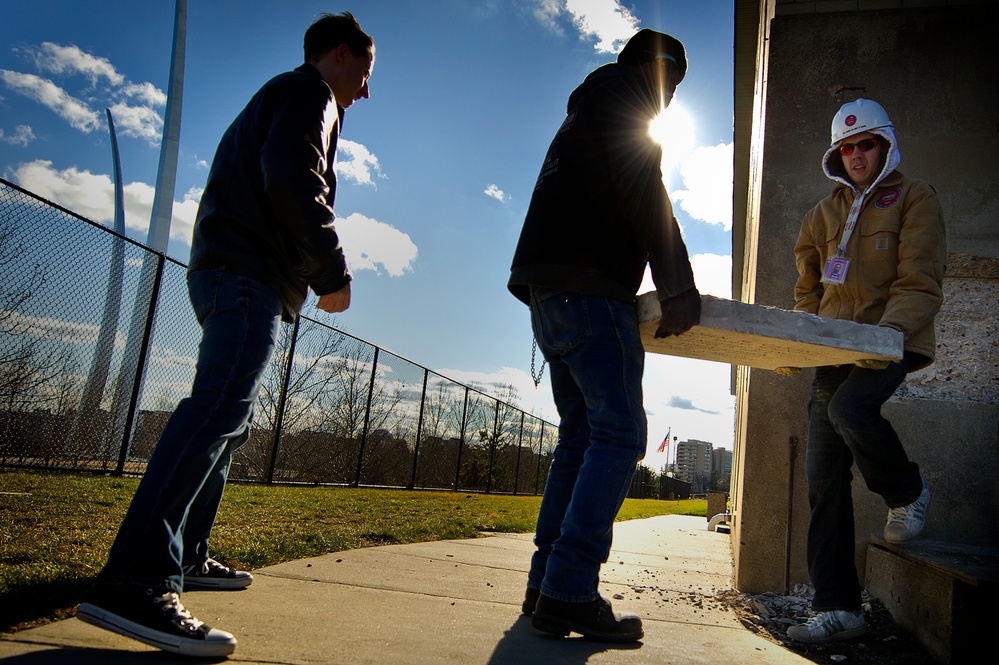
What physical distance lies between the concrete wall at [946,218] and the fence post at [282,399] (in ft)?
25.8

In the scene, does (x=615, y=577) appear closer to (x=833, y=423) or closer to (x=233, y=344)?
(x=833, y=423)

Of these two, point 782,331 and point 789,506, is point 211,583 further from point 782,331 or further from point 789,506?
point 789,506

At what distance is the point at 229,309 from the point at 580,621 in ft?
4.40

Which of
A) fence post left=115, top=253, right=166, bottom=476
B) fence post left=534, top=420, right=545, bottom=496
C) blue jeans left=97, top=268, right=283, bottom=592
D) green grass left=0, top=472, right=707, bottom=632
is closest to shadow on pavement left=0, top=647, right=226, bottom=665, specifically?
blue jeans left=97, top=268, right=283, bottom=592

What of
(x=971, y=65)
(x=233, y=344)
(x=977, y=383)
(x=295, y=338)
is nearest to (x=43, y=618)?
(x=233, y=344)

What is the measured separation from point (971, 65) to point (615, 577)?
132 inches

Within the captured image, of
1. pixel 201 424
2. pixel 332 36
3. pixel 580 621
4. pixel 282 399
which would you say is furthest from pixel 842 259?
pixel 282 399

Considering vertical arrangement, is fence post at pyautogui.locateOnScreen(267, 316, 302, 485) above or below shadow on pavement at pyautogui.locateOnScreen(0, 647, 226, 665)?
above

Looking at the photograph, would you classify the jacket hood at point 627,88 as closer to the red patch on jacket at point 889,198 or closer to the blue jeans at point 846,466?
the red patch on jacket at point 889,198

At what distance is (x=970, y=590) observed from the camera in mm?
1940

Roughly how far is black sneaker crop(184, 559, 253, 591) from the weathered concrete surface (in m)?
1.62

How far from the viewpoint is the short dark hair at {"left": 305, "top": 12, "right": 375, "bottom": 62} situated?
2221 mm

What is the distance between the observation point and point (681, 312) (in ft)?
6.62

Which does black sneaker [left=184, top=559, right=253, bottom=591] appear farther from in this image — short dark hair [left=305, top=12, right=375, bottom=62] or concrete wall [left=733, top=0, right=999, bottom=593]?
concrete wall [left=733, top=0, right=999, bottom=593]
